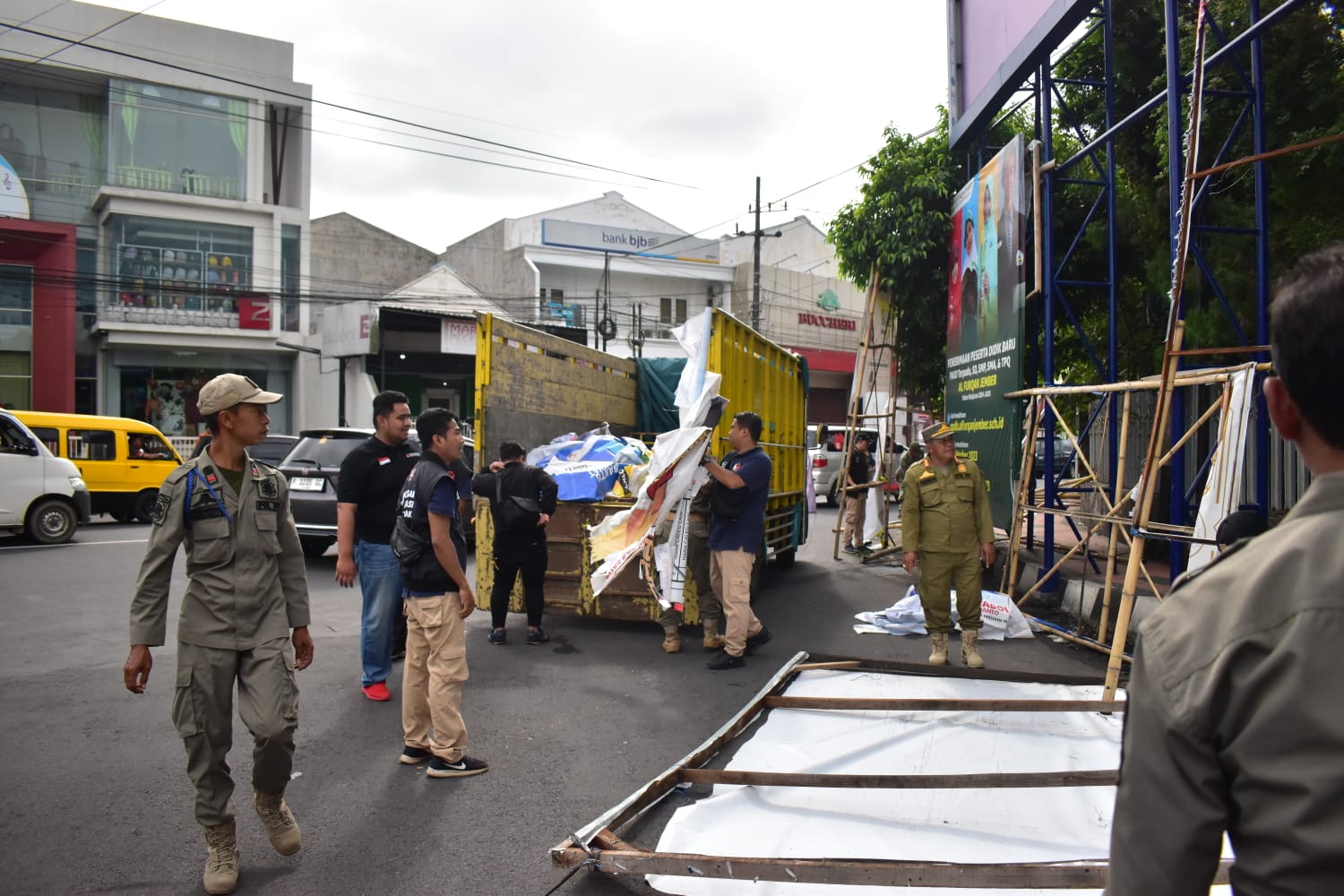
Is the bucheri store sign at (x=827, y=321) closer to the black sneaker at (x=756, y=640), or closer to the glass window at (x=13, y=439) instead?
the glass window at (x=13, y=439)

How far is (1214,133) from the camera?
8.28m

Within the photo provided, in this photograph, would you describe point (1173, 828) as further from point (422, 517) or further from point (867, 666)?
point (867, 666)

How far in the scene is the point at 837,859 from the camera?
2.79m

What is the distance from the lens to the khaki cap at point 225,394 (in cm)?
341

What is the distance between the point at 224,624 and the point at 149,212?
26.2 meters

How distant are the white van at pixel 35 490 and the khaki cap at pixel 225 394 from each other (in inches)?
421

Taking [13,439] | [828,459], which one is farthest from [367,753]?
[828,459]

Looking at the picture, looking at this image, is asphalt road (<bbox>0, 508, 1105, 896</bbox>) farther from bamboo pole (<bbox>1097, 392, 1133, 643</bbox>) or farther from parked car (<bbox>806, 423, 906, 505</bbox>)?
parked car (<bbox>806, 423, 906, 505</bbox>)

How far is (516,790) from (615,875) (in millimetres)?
1026

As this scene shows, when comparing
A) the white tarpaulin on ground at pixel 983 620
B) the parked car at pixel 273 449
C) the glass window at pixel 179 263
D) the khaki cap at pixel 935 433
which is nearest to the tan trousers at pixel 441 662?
the khaki cap at pixel 935 433

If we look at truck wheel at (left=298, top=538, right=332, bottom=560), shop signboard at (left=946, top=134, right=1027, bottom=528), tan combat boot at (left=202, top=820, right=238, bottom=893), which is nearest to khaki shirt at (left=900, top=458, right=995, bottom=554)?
shop signboard at (left=946, top=134, right=1027, bottom=528)

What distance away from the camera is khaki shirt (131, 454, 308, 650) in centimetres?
327

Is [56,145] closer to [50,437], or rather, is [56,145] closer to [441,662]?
[50,437]

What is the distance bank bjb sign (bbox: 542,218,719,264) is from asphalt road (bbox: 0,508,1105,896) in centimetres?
3077
